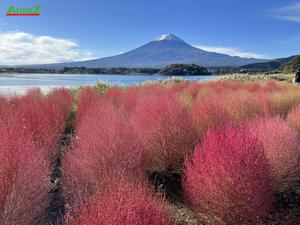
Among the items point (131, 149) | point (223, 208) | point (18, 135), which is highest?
point (18, 135)

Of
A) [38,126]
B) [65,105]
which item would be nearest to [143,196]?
[38,126]

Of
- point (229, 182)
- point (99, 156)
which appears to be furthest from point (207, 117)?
point (229, 182)

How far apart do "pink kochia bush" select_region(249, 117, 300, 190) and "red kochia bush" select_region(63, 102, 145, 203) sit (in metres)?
1.99

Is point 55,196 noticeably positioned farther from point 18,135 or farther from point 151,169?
point 151,169

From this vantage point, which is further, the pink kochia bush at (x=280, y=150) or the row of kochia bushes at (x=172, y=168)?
the pink kochia bush at (x=280, y=150)

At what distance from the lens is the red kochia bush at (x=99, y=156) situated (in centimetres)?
482

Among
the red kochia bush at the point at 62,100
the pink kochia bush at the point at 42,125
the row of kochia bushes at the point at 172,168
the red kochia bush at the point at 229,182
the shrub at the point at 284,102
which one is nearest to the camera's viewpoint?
the row of kochia bushes at the point at 172,168

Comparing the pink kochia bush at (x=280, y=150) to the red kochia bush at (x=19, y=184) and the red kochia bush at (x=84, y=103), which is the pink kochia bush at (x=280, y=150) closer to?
the red kochia bush at (x=19, y=184)

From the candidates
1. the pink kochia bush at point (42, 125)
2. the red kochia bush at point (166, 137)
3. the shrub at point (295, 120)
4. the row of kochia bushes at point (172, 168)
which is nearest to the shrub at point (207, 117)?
the row of kochia bushes at point (172, 168)

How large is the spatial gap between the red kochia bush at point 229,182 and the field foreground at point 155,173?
12 millimetres

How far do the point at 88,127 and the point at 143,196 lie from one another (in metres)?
3.17

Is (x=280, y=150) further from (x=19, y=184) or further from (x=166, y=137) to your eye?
(x=19, y=184)

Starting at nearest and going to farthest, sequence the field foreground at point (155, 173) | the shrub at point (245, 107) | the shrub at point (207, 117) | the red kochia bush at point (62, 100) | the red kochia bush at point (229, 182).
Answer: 1. the field foreground at point (155, 173)
2. the red kochia bush at point (229, 182)
3. the shrub at point (207, 117)
4. the shrub at point (245, 107)
5. the red kochia bush at point (62, 100)

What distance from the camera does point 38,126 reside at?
6.79 metres
